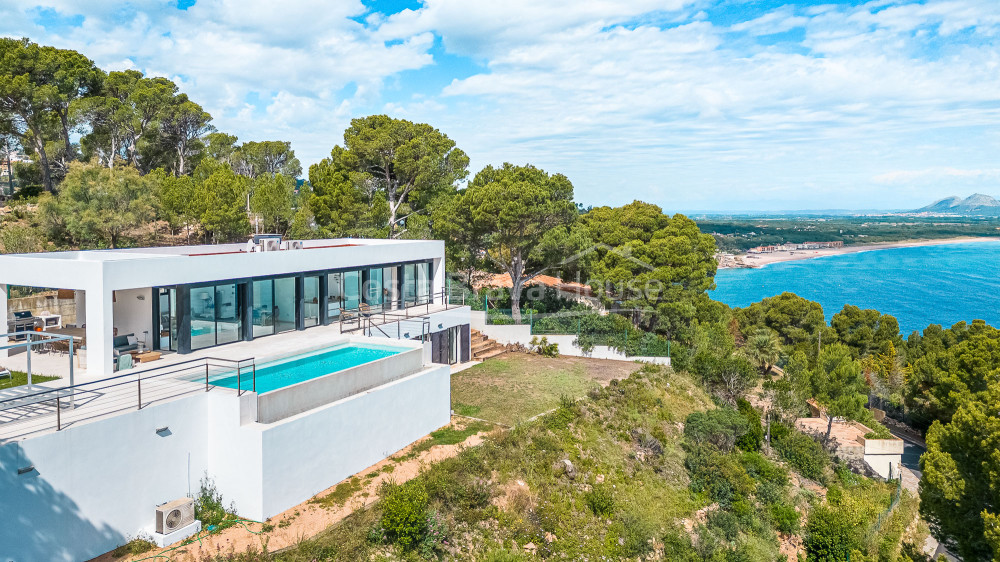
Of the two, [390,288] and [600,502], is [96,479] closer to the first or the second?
[600,502]

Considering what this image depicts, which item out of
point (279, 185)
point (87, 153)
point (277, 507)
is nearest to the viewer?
point (277, 507)

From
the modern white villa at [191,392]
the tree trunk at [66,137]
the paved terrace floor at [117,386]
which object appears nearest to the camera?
the modern white villa at [191,392]

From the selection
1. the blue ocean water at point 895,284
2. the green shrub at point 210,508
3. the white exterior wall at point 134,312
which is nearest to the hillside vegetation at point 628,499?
the green shrub at point 210,508

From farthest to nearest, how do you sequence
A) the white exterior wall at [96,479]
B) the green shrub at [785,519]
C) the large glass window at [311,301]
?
the large glass window at [311,301] → the green shrub at [785,519] → the white exterior wall at [96,479]

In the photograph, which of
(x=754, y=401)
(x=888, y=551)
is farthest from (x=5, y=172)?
(x=888, y=551)

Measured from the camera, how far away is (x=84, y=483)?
8.48m

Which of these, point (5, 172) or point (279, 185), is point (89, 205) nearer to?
point (279, 185)

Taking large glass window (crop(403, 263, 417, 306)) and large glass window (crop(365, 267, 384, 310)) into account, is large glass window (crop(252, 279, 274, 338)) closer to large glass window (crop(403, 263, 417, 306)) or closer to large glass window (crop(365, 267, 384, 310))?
large glass window (crop(365, 267, 384, 310))

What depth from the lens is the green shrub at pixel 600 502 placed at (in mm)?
12781

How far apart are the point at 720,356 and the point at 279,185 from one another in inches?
832

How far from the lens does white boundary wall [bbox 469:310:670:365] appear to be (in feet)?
78.8

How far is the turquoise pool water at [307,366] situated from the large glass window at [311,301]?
10.3 ft

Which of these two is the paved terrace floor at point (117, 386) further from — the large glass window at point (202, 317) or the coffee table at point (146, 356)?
the large glass window at point (202, 317)

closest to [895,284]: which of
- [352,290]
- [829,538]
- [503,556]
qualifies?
[829,538]
